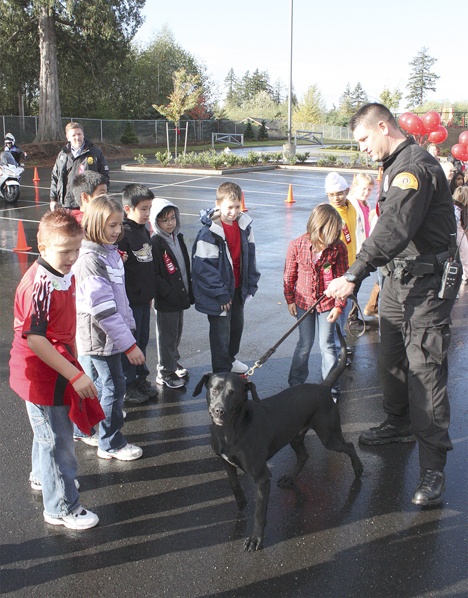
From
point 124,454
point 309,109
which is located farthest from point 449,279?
point 309,109

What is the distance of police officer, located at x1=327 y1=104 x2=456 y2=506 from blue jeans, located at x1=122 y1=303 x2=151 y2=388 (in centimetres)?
189

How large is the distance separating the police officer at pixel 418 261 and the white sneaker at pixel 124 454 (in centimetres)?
176

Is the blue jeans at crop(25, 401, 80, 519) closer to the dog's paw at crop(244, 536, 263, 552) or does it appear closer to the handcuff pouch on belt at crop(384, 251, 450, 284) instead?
the dog's paw at crop(244, 536, 263, 552)

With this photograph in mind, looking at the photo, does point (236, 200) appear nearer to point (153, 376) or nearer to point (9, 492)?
point (153, 376)

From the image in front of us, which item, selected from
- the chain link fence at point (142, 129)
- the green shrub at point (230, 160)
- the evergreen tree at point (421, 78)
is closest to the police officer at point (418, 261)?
the green shrub at point (230, 160)

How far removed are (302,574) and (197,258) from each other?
2.67 metres

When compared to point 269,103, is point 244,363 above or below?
below

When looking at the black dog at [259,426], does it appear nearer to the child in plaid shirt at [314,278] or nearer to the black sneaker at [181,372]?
the child in plaid shirt at [314,278]

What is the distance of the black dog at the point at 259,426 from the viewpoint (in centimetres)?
317

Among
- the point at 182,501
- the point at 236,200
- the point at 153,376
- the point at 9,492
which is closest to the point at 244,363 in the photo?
the point at 153,376

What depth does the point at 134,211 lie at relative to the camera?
4766 mm

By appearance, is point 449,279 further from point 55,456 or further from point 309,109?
point 309,109

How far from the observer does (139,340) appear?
511cm

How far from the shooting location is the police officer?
3553mm
